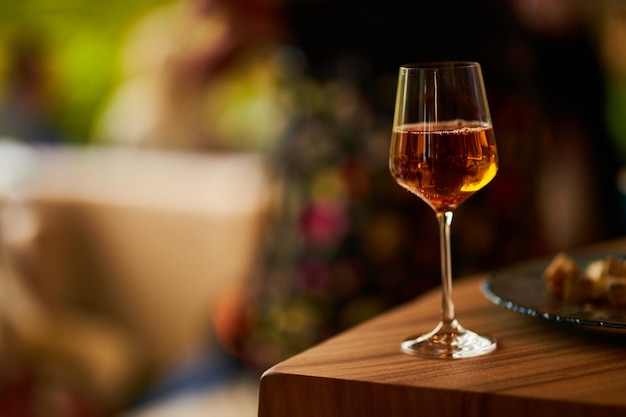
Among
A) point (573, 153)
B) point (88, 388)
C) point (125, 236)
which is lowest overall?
point (88, 388)

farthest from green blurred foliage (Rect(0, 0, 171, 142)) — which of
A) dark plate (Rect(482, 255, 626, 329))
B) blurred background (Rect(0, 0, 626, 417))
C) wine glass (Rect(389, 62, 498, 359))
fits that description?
wine glass (Rect(389, 62, 498, 359))

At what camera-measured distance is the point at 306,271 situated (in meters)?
1.59

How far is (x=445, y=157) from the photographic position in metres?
0.77

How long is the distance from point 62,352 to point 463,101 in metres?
2.12

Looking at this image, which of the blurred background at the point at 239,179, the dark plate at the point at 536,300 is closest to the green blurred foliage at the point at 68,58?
the blurred background at the point at 239,179

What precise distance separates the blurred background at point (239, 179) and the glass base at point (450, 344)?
724 millimetres

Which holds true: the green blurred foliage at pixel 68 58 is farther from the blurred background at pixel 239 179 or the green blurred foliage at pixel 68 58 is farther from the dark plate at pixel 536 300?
the dark plate at pixel 536 300

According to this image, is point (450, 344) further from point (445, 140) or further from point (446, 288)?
point (445, 140)

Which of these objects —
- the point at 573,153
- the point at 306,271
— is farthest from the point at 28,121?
the point at 306,271

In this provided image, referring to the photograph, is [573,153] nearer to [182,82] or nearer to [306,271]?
[182,82]

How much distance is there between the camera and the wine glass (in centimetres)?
77

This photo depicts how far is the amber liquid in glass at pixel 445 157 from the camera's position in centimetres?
77

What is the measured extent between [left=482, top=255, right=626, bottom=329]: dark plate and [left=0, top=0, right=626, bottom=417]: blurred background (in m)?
0.55

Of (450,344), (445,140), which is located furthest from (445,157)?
(450,344)
